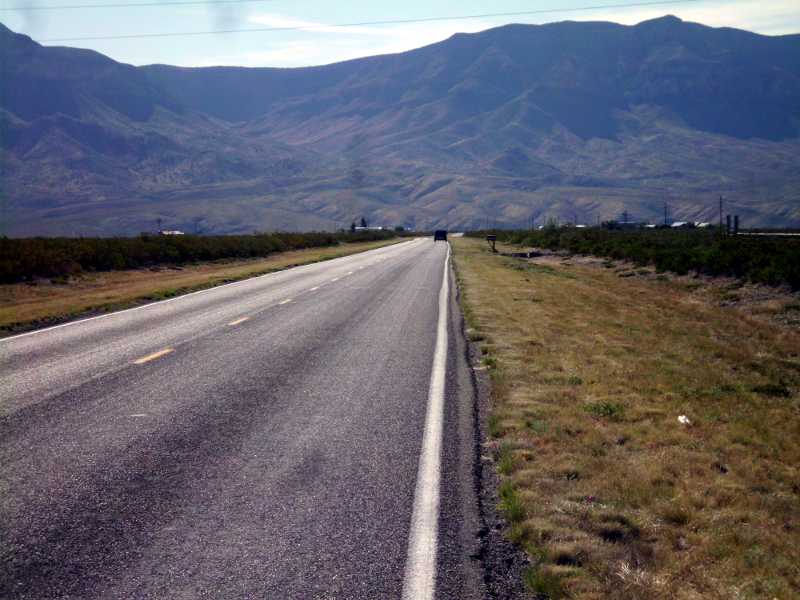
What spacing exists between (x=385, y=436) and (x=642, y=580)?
A: 3730mm

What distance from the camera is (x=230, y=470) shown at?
24.7 ft

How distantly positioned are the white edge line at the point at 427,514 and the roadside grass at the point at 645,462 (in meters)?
0.55

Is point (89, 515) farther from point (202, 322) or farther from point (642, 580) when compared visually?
point (202, 322)

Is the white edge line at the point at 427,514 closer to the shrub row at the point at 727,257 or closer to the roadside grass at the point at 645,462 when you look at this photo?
the roadside grass at the point at 645,462

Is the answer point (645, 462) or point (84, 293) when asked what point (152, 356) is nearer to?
point (645, 462)

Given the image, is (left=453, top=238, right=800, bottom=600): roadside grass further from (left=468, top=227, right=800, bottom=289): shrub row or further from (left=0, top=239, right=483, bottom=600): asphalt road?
(left=468, top=227, right=800, bottom=289): shrub row

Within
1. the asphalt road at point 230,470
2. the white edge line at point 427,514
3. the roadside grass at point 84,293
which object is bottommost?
the roadside grass at point 84,293

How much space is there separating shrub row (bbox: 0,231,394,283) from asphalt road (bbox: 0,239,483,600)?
1990 cm

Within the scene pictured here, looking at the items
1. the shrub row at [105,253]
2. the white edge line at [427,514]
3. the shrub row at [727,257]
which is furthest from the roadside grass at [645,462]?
the shrub row at [105,253]

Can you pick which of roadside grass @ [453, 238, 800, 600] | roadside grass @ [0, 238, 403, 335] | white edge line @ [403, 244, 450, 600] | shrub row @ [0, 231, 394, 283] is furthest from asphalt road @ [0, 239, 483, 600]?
shrub row @ [0, 231, 394, 283]

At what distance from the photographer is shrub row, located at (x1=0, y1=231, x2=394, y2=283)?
33562 mm

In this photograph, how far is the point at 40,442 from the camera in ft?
27.2

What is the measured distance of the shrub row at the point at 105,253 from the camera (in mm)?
33562

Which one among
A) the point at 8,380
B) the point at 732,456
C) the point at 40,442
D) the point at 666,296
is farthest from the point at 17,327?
the point at 666,296
